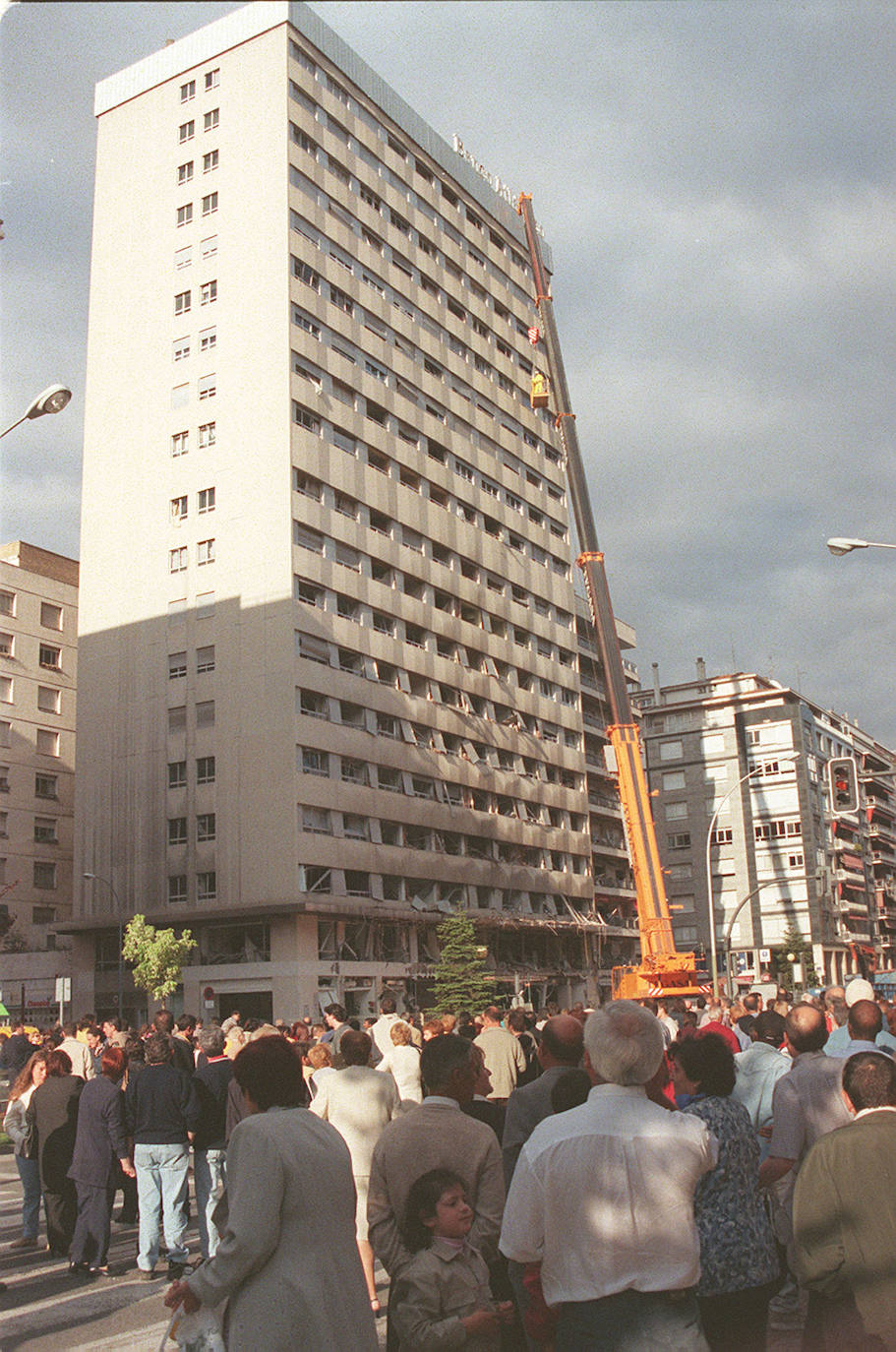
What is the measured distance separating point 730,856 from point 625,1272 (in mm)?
83757

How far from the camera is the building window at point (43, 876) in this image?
5975cm

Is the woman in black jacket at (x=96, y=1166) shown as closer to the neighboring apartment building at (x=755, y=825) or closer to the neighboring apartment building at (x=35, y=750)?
the neighboring apartment building at (x=35, y=750)

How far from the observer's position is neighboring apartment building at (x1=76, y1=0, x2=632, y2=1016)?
44.3 meters

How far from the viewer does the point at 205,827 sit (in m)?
44.8

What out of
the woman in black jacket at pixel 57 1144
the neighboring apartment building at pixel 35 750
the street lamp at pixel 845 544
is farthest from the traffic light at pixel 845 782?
the neighboring apartment building at pixel 35 750

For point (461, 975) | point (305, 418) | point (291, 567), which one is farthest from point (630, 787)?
point (305, 418)

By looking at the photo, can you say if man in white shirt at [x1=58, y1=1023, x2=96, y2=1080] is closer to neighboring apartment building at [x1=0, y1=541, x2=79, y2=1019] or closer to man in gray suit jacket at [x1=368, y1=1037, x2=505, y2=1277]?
man in gray suit jacket at [x1=368, y1=1037, x2=505, y2=1277]

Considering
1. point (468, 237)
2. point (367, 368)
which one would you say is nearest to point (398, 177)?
point (468, 237)

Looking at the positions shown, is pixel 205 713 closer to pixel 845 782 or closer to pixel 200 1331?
pixel 845 782

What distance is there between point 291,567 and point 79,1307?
36.9 meters

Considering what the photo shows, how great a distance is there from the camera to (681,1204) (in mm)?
3848

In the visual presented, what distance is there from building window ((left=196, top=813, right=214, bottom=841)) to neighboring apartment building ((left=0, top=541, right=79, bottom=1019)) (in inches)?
594

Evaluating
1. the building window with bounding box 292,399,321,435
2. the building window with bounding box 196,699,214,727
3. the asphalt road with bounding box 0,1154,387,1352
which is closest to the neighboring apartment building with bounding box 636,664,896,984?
the building window with bounding box 292,399,321,435

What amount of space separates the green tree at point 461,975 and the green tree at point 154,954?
8224 millimetres
